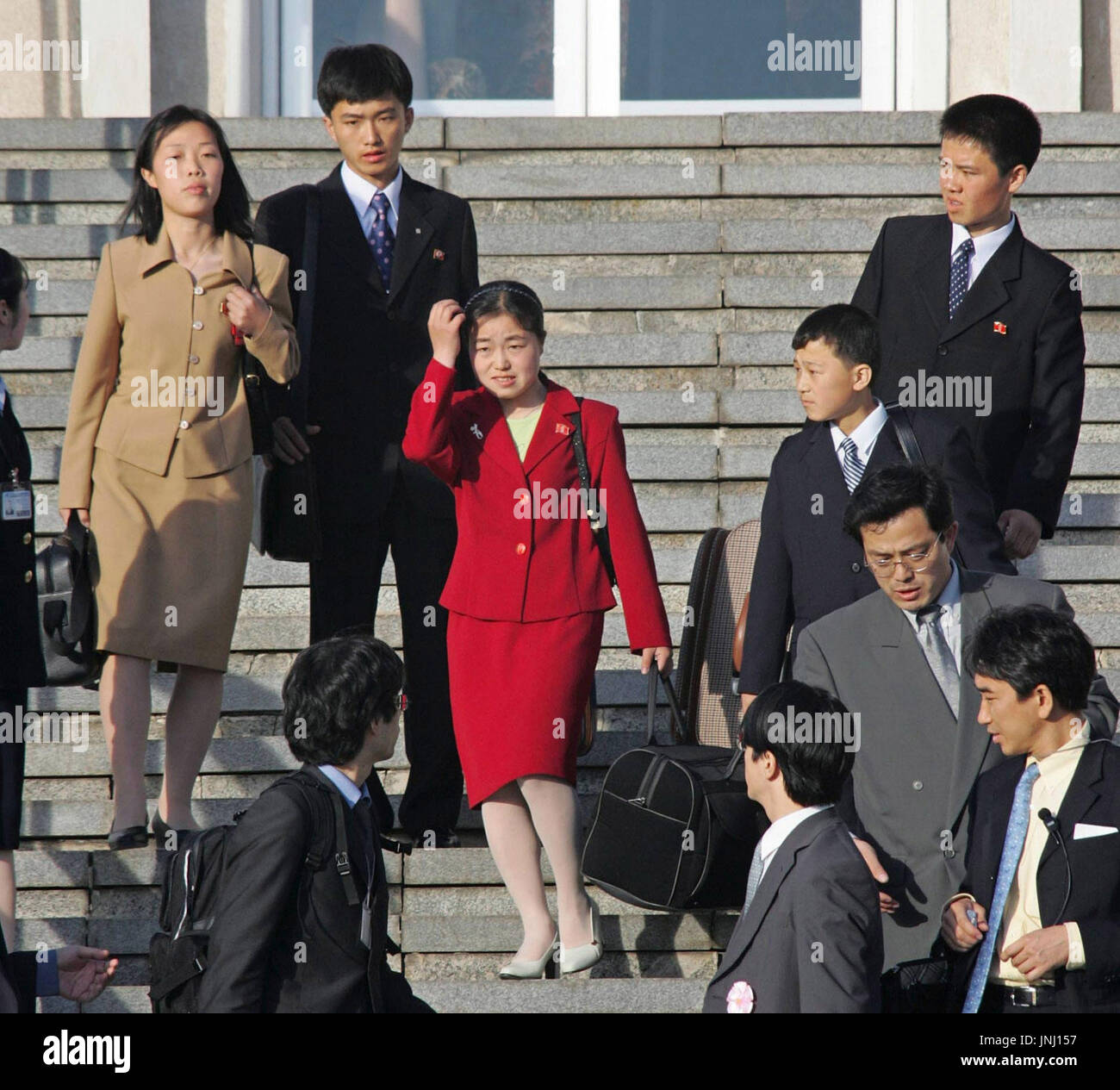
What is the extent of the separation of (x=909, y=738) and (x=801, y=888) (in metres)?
0.80

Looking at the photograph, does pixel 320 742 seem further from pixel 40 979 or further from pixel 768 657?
pixel 768 657

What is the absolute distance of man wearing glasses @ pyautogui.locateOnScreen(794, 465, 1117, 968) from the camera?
170 inches

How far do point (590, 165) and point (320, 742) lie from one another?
5.91 meters

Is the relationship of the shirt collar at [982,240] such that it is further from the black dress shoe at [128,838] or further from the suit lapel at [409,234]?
the black dress shoe at [128,838]

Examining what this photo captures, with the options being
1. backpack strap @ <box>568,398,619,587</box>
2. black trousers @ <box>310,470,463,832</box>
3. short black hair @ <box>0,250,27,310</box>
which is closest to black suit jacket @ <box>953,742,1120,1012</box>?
backpack strap @ <box>568,398,619,587</box>

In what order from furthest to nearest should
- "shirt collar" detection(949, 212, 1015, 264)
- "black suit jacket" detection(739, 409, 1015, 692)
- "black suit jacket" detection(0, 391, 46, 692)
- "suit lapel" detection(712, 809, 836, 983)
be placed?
"shirt collar" detection(949, 212, 1015, 264)
"black suit jacket" detection(0, 391, 46, 692)
"black suit jacket" detection(739, 409, 1015, 692)
"suit lapel" detection(712, 809, 836, 983)

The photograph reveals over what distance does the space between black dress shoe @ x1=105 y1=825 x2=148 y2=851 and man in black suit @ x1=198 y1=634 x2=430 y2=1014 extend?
1.73 m

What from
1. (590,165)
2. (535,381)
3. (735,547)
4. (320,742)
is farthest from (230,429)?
(590,165)

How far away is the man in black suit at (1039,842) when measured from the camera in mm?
3908

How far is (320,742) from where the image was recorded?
397 centimetres

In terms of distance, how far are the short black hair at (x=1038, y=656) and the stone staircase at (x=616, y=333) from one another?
154cm

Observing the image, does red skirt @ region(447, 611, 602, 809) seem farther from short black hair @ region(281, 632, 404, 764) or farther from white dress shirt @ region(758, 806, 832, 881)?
white dress shirt @ region(758, 806, 832, 881)
